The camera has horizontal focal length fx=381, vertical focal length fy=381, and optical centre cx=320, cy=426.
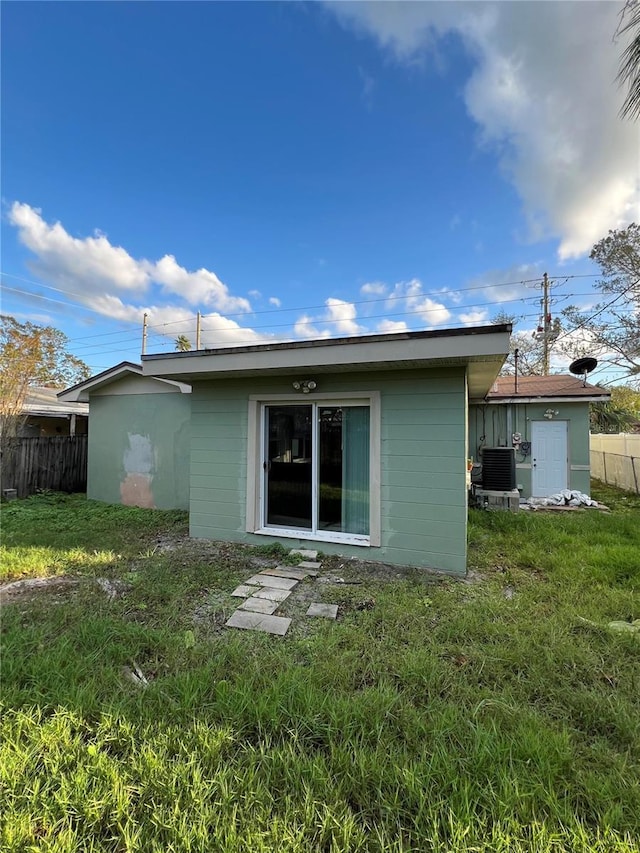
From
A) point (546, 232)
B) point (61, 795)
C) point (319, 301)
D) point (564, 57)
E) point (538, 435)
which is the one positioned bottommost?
point (61, 795)

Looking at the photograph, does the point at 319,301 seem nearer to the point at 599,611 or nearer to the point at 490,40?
the point at 490,40

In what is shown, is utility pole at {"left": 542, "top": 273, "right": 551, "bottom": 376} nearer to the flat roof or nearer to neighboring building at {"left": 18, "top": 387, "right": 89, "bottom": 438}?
the flat roof

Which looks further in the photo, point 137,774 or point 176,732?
point 176,732

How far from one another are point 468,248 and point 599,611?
12.4m

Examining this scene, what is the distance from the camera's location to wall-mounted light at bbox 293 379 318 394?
483 centimetres

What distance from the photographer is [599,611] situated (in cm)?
321

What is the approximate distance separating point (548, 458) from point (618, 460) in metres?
3.77

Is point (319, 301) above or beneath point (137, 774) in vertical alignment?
above

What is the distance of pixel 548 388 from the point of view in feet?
33.6

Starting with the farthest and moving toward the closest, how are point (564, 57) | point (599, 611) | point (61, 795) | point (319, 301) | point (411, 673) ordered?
point (319, 301) < point (564, 57) < point (599, 611) < point (411, 673) < point (61, 795)

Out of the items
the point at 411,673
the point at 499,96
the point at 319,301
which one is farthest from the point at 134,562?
the point at 319,301

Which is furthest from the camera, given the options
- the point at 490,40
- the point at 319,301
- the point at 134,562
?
the point at 319,301

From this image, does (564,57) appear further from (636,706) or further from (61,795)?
(61,795)

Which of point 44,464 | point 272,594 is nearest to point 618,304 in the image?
point 272,594
